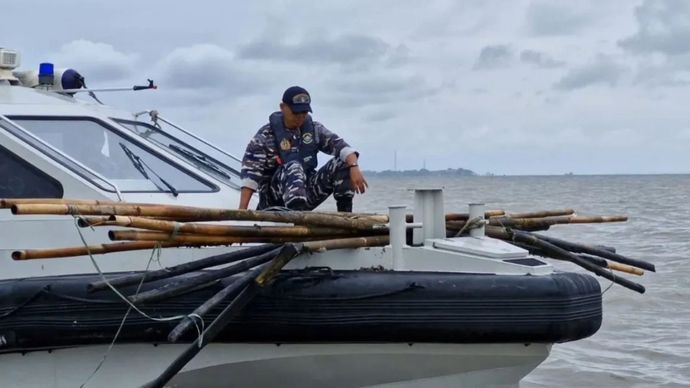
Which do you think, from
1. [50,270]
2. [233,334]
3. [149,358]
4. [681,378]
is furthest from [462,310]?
[681,378]

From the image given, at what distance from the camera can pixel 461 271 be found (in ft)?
16.8

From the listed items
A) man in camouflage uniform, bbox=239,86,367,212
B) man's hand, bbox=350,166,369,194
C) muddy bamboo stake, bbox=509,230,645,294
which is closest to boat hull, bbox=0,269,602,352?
muddy bamboo stake, bbox=509,230,645,294

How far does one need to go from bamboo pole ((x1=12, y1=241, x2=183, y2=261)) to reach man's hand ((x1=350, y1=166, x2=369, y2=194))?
1123mm

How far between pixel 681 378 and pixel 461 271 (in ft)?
13.8

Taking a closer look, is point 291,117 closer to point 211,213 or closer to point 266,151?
point 266,151

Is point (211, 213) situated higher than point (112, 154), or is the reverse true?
point (112, 154)

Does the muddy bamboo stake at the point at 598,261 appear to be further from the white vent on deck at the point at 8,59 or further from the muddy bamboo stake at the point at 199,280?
the white vent on deck at the point at 8,59

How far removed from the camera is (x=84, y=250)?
480 cm

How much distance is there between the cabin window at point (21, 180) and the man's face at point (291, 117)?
1.24 m

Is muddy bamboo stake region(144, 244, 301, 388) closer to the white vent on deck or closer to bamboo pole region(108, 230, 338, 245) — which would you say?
bamboo pole region(108, 230, 338, 245)

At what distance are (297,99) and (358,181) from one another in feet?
1.78

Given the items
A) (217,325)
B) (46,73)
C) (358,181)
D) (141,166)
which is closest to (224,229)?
(217,325)

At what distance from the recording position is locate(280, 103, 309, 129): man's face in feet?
19.4

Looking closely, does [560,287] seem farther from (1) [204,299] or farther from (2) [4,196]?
(2) [4,196]
